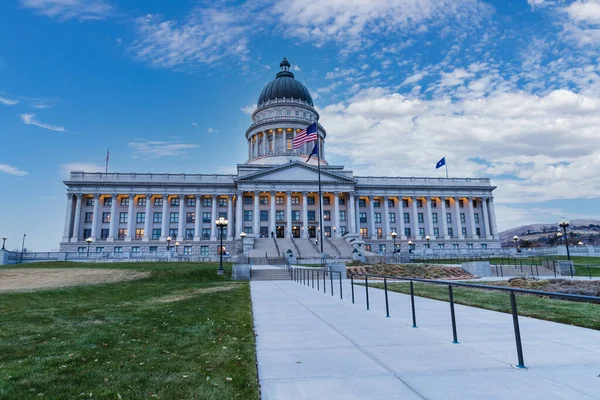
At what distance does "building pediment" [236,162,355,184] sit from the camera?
250ft

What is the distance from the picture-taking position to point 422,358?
19.6 feet

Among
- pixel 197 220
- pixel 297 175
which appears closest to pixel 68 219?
pixel 197 220

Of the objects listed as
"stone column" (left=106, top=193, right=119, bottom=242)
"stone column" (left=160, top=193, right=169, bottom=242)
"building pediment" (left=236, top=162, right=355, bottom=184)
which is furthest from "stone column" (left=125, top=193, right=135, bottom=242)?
"building pediment" (left=236, top=162, right=355, bottom=184)

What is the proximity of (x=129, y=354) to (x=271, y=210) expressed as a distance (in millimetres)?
69091

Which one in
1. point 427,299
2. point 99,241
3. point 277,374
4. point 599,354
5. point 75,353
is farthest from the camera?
point 99,241

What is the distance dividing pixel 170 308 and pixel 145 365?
735 centimetres

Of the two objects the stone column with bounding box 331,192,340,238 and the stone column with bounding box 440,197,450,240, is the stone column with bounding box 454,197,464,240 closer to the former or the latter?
the stone column with bounding box 440,197,450,240

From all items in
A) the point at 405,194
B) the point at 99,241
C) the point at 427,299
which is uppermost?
the point at 405,194

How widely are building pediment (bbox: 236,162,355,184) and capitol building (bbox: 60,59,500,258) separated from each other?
0.21 metres

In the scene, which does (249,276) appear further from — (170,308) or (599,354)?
(599,354)

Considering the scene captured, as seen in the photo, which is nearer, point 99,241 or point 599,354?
point 599,354

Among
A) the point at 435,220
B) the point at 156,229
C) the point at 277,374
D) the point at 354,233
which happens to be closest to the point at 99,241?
the point at 156,229

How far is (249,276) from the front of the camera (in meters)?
28.5

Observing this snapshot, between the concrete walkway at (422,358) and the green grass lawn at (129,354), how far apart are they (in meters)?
0.55
